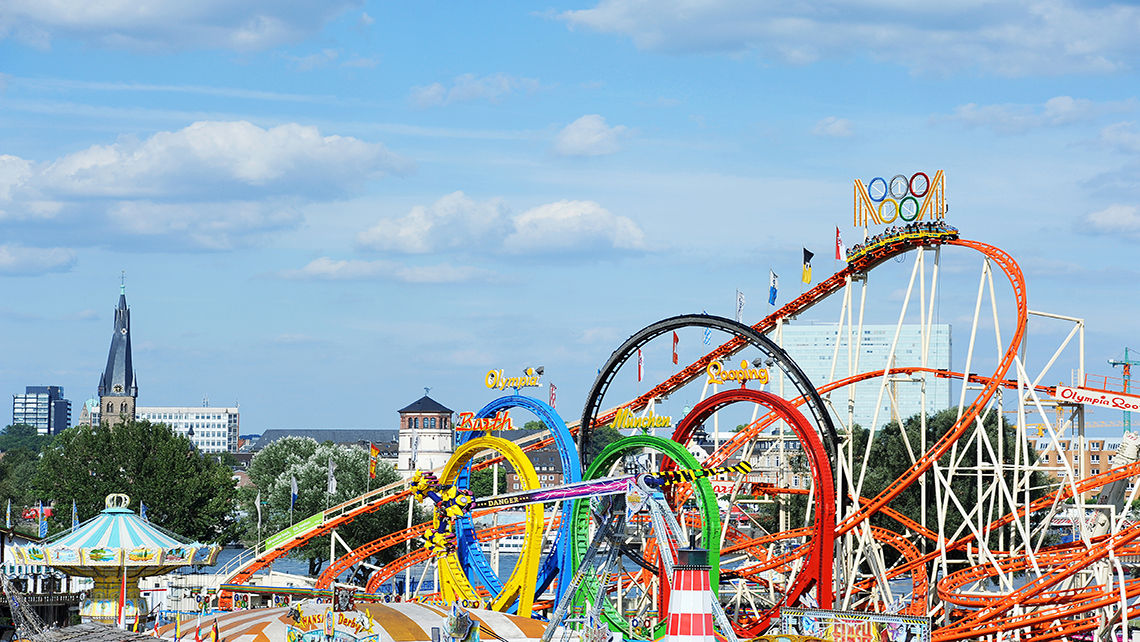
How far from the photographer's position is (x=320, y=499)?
82.2 m

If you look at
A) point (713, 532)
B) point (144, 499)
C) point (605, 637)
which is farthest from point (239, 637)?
point (144, 499)

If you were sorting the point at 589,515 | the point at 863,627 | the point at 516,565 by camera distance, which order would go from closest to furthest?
the point at 863,627 → the point at 589,515 → the point at 516,565

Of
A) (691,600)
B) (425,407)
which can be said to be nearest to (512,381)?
(691,600)

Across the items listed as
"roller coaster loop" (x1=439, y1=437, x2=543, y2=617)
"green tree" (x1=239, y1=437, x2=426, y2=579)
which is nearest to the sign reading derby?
"roller coaster loop" (x1=439, y1=437, x2=543, y2=617)

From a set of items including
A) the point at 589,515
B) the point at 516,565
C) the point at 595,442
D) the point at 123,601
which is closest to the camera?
the point at 589,515

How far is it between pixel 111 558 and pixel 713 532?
19.7 meters

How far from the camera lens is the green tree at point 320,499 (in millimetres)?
77312

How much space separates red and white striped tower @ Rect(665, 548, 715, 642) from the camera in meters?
22.8

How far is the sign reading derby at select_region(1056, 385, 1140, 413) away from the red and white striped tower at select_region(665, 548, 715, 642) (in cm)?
2110

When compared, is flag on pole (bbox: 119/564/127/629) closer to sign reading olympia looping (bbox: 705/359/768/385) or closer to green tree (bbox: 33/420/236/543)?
sign reading olympia looping (bbox: 705/359/768/385)

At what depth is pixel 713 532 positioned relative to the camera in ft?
123

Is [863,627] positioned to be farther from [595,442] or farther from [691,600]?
[595,442]

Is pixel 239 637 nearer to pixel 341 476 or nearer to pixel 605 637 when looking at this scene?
pixel 605 637

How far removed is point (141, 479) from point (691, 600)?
62199mm
